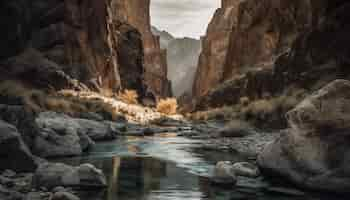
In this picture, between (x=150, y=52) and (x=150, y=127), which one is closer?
(x=150, y=127)

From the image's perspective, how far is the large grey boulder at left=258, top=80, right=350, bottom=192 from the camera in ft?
26.9

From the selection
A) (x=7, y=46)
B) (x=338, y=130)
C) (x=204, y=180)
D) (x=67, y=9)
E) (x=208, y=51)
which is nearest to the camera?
(x=338, y=130)

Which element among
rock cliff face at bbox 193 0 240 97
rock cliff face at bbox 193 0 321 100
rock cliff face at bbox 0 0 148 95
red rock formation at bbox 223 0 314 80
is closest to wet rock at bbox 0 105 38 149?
rock cliff face at bbox 0 0 148 95

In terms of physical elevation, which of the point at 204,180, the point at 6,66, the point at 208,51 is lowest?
the point at 204,180

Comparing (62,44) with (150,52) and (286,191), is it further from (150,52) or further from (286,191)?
(150,52)

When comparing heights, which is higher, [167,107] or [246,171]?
[167,107]

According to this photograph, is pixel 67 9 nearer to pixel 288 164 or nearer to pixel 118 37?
pixel 118 37

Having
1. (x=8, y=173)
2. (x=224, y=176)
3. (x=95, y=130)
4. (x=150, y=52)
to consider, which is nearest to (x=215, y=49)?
(x=150, y=52)

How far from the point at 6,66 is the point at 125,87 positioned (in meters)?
34.1

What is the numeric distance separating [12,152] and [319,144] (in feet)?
21.1

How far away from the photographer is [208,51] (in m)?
144

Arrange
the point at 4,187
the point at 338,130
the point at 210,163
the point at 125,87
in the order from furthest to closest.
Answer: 1. the point at 125,87
2. the point at 210,163
3. the point at 338,130
4. the point at 4,187

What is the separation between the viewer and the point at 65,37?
46.4 metres

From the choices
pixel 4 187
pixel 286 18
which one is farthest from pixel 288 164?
pixel 286 18
